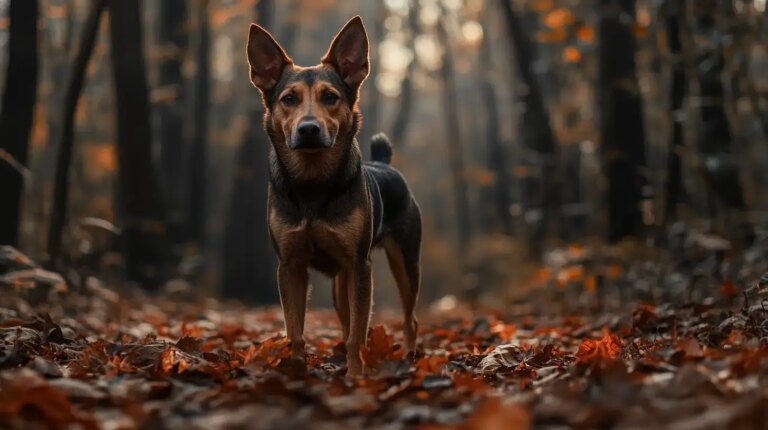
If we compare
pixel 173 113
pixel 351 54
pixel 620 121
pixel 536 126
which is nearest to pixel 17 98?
pixel 351 54

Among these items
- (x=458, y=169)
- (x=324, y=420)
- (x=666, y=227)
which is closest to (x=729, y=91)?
(x=666, y=227)

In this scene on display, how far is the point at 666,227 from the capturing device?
11156mm

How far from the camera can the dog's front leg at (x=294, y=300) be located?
18.4 ft

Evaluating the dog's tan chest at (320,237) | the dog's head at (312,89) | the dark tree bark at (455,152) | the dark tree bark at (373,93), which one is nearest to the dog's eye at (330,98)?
the dog's head at (312,89)

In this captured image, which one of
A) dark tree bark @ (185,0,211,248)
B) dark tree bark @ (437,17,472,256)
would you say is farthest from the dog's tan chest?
dark tree bark @ (437,17,472,256)

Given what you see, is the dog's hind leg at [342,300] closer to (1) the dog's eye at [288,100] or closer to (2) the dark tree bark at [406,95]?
(1) the dog's eye at [288,100]

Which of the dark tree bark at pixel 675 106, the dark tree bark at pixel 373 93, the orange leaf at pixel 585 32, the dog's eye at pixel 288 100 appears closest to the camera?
the dog's eye at pixel 288 100

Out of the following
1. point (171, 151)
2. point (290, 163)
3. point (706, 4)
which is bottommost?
point (171, 151)

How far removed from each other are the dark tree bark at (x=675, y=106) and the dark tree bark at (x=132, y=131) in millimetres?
8210

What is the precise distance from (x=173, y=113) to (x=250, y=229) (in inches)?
151

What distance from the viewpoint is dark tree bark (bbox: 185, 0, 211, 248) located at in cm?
2088

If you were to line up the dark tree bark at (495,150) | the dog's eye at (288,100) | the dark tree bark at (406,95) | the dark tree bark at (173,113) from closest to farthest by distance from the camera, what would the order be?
the dog's eye at (288,100) → the dark tree bark at (173,113) → the dark tree bark at (495,150) → the dark tree bark at (406,95)

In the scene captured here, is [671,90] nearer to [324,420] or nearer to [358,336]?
[358,336]

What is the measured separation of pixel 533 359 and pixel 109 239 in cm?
1447
